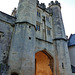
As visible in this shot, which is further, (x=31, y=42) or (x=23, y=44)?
(x=31, y=42)

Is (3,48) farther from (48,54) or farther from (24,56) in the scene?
(48,54)

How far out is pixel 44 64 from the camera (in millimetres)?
13344

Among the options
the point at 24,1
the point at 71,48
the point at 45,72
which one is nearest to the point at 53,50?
the point at 45,72

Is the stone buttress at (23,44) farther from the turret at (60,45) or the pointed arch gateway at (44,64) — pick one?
the turret at (60,45)

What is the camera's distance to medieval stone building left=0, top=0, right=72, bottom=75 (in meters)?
8.00

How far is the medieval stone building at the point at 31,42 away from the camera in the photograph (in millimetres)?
8000

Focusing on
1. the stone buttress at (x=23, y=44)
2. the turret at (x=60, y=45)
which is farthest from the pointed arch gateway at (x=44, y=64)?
the stone buttress at (x=23, y=44)

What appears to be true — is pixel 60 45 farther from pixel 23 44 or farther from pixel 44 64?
pixel 23 44

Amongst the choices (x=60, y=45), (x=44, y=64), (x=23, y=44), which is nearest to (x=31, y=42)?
(x=23, y=44)

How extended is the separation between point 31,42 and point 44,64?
5.87m

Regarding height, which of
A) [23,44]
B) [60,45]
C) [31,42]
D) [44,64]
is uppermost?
[60,45]

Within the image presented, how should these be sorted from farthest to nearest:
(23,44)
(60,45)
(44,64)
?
(44,64)
(60,45)
(23,44)

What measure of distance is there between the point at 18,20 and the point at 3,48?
412 centimetres

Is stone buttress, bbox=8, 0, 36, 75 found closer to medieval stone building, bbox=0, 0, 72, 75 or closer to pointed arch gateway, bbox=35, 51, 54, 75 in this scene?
medieval stone building, bbox=0, 0, 72, 75
